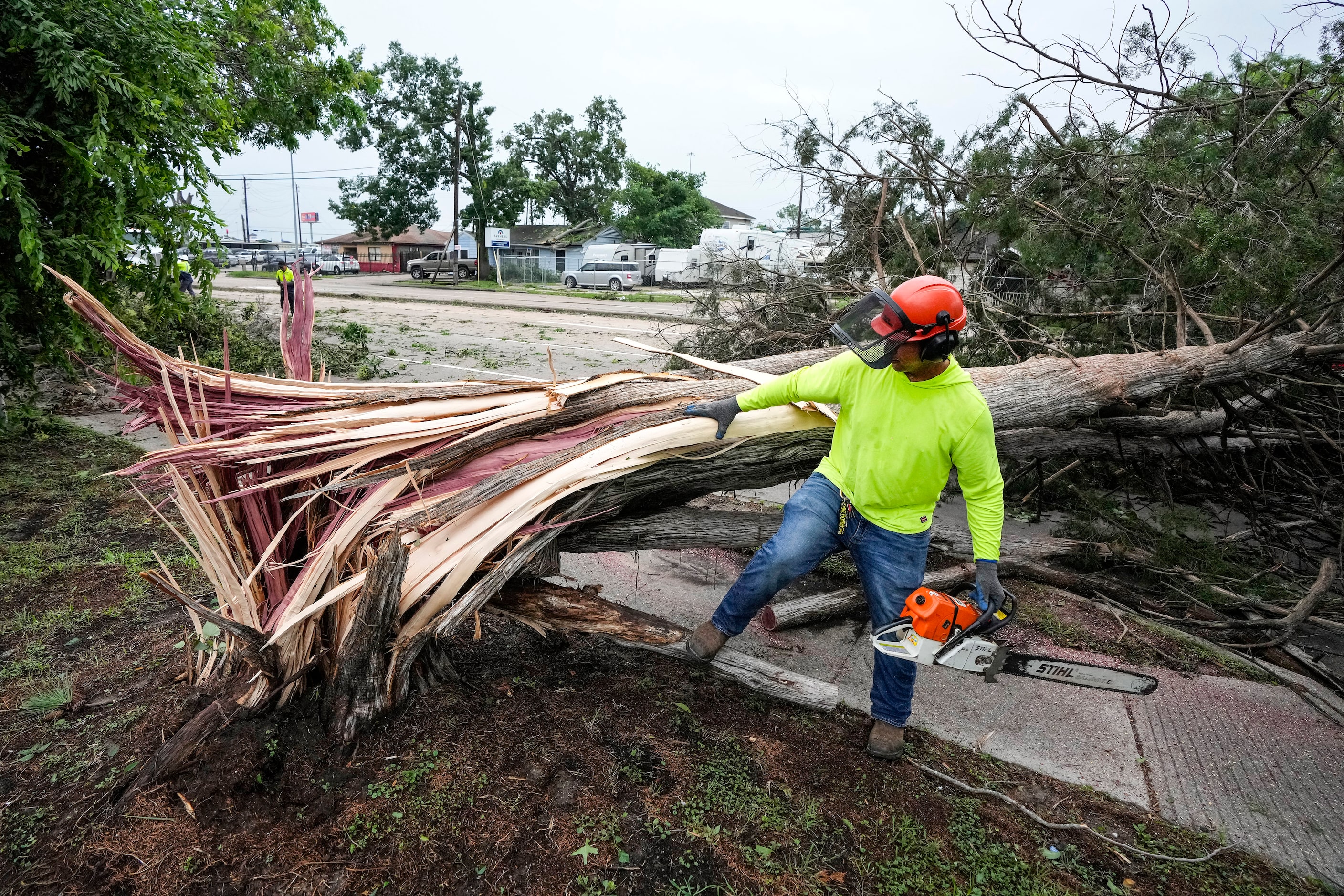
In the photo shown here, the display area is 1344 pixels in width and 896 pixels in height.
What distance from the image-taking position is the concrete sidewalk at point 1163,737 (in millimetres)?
2488

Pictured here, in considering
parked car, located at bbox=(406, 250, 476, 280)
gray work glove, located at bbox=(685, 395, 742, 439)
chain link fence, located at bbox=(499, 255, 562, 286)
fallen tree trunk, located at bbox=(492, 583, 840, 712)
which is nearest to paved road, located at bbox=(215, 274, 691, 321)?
parked car, located at bbox=(406, 250, 476, 280)

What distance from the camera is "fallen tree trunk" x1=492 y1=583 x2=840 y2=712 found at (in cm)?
289

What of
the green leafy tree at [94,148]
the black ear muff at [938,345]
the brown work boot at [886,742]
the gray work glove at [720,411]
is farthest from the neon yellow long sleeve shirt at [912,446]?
the green leafy tree at [94,148]

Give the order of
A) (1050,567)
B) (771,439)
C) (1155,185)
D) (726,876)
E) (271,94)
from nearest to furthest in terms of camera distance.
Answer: (726,876), (771,439), (1050,567), (1155,185), (271,94)

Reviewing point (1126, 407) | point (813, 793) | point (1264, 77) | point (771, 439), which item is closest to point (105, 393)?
point (771, 439)

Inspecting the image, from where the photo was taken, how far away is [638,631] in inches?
115

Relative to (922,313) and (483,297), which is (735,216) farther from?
(922,313)

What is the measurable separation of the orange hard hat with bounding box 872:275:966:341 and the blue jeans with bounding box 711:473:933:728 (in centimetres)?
68

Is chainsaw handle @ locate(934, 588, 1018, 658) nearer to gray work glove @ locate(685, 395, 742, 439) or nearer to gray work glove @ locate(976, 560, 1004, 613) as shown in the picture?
gray work glove @ locate(976, 560, 1004, 613)

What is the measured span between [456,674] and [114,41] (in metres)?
4.73

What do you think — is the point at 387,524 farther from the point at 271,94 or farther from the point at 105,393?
the point at 271,94

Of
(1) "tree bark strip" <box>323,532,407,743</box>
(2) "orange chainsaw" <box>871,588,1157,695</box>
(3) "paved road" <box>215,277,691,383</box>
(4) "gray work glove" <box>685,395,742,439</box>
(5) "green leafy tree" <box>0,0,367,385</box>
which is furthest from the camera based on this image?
(3) "paved road" <box>215,277,691,383</box>

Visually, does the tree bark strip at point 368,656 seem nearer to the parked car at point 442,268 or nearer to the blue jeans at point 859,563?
the blue jeans at point 859,563

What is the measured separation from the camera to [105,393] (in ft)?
24.7
